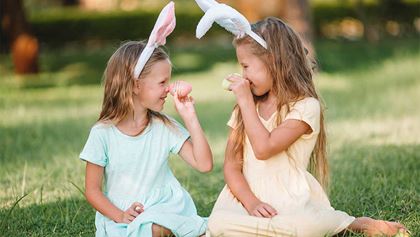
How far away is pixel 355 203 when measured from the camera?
4367 millimetres

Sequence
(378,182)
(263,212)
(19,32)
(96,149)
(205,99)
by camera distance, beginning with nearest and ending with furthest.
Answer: (263,212), (96,149), (378,182), (205,99), (19,32)

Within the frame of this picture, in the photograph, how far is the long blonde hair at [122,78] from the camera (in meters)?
3.75

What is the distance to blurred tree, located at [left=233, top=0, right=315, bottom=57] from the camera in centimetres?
1317

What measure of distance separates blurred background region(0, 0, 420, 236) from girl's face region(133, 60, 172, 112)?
71 centimetres

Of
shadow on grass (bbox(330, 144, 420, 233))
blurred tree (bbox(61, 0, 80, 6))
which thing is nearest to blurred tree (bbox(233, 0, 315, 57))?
shadow on grass (bbox(330, 144, 420, 233))

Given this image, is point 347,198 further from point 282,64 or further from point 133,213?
point 133,213

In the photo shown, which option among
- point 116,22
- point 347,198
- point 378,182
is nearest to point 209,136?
point 378,182

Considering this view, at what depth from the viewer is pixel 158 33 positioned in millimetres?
3680

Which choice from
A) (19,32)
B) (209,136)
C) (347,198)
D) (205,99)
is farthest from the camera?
(19,32)

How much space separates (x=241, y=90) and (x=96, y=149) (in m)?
0.70

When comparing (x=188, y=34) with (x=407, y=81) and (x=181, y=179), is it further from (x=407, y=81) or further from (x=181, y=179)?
(x=181, y=179)

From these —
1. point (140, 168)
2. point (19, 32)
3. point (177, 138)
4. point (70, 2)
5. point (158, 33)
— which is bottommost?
point (70, 2)

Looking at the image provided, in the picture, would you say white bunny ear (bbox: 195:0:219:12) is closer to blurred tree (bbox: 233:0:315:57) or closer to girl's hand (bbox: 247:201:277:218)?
girl's hand (bbox: 247:201:277:218)

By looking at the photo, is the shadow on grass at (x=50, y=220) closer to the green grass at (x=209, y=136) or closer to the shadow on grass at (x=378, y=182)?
the green grass at (x=209, y=136)
